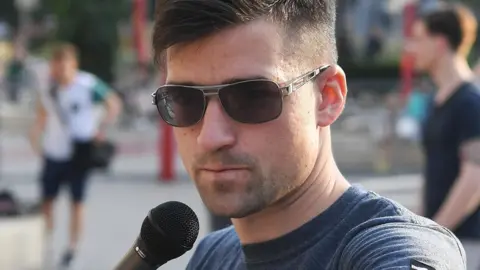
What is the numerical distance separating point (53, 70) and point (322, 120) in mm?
5791

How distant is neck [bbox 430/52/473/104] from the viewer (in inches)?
159

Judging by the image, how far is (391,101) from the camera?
13.8 metres

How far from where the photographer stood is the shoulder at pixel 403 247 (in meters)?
1.31

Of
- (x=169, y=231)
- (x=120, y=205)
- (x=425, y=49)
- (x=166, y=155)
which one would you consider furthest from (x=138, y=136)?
(x=169, y=231)

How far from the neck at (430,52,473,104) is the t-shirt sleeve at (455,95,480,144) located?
113mm

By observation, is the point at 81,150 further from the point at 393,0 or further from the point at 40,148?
the point at 393,0

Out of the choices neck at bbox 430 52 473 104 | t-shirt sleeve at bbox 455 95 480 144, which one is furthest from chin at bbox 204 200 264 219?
neck at bbox 430 52 473 104

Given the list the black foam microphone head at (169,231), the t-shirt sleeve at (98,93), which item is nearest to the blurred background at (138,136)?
the black foam microphone head at (169,231)

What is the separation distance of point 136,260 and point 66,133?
574 cm

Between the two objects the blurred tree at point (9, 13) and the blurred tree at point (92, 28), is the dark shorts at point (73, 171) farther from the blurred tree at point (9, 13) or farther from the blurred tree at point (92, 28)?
the blurred tree at point (9, 13)

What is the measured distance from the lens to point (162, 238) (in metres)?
1.62

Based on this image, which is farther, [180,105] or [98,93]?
[98,93]

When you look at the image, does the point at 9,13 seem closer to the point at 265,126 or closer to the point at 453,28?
the point at 453,28

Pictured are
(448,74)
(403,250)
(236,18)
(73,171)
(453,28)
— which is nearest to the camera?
(403,250)
